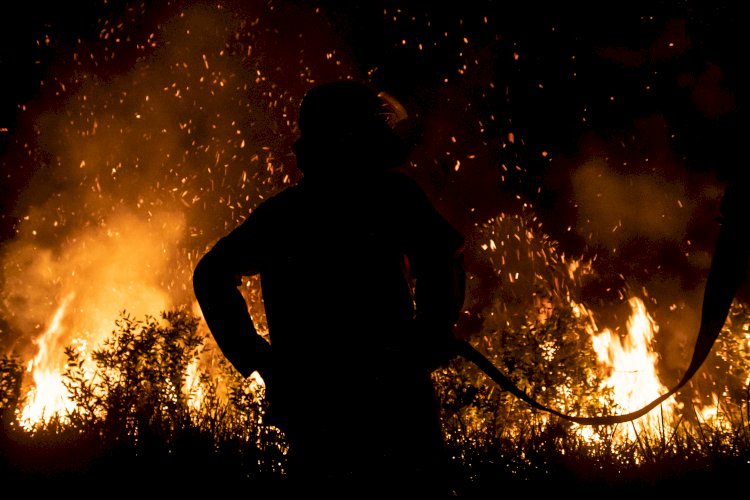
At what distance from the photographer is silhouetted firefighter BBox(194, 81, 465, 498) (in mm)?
1776

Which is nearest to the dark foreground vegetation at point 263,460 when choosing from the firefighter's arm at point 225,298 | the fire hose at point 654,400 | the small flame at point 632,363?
the fire hose at point 654,400

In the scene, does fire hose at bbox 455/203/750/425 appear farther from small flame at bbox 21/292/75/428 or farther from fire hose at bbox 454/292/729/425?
small flame at bbox 21/292/75/428

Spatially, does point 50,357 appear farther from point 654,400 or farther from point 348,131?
point 654,400

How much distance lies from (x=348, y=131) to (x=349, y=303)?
0.65m

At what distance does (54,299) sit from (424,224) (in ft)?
110

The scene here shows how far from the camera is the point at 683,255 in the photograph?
124ft

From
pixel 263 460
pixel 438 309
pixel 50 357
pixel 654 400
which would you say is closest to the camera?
pixel 654 400

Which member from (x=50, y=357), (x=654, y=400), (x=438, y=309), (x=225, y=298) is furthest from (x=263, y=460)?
(x=50, y=357)

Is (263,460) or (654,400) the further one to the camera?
(263,460)

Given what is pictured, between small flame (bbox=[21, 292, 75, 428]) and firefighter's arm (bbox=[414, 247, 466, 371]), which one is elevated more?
small flame (bbox=[21, 292, 75, 428])

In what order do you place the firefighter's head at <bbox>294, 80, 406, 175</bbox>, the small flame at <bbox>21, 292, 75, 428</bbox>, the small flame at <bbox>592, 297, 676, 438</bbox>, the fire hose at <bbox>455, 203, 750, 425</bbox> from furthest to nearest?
the small flame at <bbox>21, 292, 75, 428</bbox> → the small flame at <bbox>592, 297, 676, 438</bbox> → the firefighter's head at <bbox>294, 80, 406, 175</bbox> → the fire hose at <bbox>455, 203, 750, 425</bbox>

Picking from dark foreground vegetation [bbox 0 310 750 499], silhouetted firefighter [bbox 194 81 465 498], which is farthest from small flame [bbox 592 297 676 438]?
silhouetted firefighter [bbox 194 81 465 498]

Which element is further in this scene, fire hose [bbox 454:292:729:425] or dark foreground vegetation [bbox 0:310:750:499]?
dark foreground vegetation [bbox 0:310:750:499]

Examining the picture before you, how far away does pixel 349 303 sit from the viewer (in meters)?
1.84
